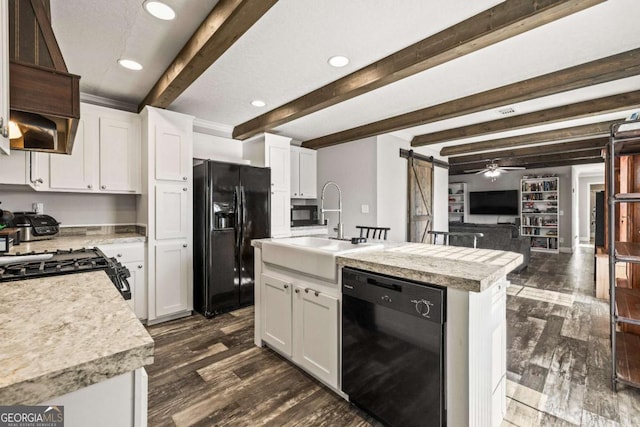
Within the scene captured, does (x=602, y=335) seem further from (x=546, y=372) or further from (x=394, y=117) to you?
(x=394, y=117)

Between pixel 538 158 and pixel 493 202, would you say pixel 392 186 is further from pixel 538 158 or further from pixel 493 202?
pixel 493 202

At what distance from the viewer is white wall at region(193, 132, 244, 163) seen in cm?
397

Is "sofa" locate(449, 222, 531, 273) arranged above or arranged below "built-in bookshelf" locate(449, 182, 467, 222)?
below

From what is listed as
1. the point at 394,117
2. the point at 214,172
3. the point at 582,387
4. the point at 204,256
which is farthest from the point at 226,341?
the point at 394,117

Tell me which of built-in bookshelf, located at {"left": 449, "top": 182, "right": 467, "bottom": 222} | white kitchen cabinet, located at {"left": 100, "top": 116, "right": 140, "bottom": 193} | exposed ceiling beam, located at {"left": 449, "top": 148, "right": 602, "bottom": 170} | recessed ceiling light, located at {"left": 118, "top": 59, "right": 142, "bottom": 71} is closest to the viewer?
recessed ceiling light, located at {"left": 118, "top": 59, "right": 142, "bottom": 71}

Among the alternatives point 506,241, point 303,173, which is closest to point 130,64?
point 303,173

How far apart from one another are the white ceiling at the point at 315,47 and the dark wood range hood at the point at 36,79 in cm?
48

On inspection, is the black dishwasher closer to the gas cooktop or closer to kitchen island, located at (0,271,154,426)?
kitchen island, located at (0,271,154,426)

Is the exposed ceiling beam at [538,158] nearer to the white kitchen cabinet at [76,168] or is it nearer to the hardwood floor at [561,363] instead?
the hardwood floor at [561,363]

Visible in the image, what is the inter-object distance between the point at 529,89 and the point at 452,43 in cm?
139

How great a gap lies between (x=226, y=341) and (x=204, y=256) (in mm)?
999

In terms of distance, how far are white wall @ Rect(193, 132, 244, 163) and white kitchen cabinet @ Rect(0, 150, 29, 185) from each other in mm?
1660

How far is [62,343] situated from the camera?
0.68 metres

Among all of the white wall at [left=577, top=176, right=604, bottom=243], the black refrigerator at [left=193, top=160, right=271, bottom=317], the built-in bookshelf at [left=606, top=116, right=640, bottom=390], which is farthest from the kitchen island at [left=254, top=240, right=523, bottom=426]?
the white wall at [left=577, top=176, right=604, bottom=243]
